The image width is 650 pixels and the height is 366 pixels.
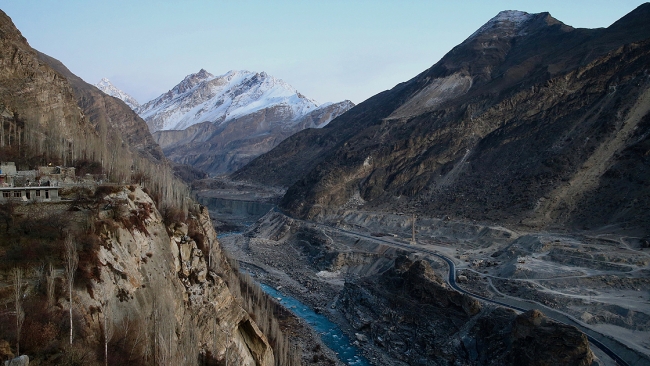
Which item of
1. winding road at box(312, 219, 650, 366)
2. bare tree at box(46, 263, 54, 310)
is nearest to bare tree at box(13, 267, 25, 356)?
bare tree at box(46, 263, 54, 310)

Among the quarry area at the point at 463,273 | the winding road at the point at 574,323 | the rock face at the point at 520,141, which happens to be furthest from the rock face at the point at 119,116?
the winding road at the point at 574,323

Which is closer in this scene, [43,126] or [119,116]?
[43,126]

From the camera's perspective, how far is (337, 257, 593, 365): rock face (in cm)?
3045

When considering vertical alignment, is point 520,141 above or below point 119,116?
below

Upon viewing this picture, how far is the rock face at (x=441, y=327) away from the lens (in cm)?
3045

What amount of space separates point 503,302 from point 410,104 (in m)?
98.6

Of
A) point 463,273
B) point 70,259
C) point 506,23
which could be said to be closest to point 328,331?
point 463,273

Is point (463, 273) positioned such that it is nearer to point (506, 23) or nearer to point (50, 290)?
point (50, 290)

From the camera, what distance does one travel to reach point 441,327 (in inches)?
1527

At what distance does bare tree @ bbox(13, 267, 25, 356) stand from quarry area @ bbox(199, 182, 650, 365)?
28485 millimetres

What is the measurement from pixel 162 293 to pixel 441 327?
87.4 ft

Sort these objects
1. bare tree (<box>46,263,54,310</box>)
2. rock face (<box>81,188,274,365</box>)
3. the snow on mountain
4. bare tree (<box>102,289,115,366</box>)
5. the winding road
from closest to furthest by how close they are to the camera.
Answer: bare tree (<box>46,263,54,310</box>), bare tree (<box>102,289,115,366</box>), rock face (<box>81,188,274,365</box>), the winding road, the snow on mountain

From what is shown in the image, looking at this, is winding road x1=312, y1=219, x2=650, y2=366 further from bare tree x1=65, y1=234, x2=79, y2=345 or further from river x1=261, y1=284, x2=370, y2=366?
bare tree x1=65, y1=234, x2=79, y2=345

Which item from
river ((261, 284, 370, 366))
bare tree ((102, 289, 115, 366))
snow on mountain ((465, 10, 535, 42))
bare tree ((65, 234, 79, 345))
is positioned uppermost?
snow on mountain ((465, 10, 535, 42))
